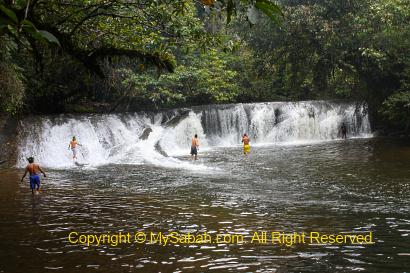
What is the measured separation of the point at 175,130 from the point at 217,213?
52.4 ft

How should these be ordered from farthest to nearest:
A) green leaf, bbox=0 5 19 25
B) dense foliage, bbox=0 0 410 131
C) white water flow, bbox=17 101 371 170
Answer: dense foliage, bbox=0 0 410 131, white water flow, bbox=17 101 371 170, green leaf, bbox=0 5 19 25

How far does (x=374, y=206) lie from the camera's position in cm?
1120

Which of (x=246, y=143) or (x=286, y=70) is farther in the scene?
(x=286, y=70)

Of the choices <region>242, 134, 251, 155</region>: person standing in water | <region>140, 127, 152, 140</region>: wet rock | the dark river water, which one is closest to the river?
the dark river water

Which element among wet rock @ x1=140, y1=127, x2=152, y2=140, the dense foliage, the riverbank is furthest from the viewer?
wet rock @ x1=140, y1=127, x2=152, y2=140

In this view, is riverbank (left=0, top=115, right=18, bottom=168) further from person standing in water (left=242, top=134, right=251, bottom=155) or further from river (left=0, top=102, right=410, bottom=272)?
person standing in water (left=242, top=134, right=251, bottom=155)

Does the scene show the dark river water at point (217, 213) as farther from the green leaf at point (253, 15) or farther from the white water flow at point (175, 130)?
the green leaf at point (253, 15)

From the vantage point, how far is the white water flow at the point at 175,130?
70.5 ft

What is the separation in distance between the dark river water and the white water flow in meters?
2.90

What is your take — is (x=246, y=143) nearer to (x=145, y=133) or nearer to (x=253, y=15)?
(x=145, y=133)

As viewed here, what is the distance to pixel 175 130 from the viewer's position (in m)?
26.4

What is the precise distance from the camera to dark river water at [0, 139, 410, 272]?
23.7 feet

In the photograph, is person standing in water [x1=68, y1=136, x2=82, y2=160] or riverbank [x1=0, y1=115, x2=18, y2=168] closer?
riverbank [x1=0, y1=115, x2=18, y2=168]

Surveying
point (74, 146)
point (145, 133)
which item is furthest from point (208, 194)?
point (145, 133)
